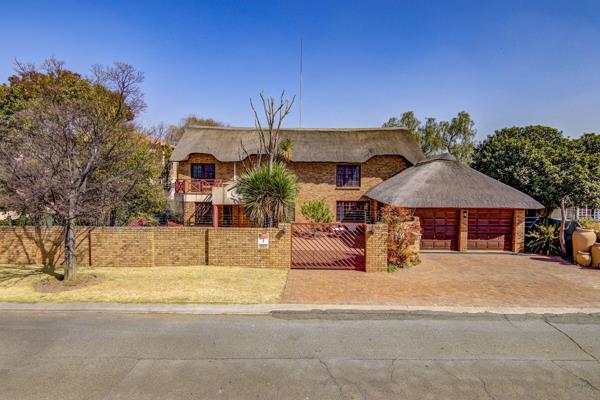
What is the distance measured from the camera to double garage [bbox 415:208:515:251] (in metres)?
15.7

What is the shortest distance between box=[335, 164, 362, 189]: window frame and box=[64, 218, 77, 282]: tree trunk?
51.7 ft

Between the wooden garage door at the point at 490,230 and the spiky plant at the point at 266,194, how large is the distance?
367 inches

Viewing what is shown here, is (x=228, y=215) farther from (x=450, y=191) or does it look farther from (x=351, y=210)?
(x=450, y=191)

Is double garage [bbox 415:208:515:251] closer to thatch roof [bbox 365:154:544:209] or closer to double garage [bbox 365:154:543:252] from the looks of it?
double garage [bbox 365:154:543:252]

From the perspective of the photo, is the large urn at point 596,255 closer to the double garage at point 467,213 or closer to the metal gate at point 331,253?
the double garage at point 467,213

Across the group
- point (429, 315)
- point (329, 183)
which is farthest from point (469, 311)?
point (329, 183)

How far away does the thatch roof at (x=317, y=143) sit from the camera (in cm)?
2175

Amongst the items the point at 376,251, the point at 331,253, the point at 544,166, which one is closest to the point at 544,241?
the point at 544,166

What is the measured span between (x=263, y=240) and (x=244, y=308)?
400cm

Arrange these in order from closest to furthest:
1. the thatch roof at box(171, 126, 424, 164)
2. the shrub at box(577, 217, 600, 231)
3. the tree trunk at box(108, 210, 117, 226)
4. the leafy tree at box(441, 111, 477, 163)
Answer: the shrub at box(577, 217, 600, 231), the tree trunk at box(108, 210, 117, 226), the thatch roof at box(171, 126, 424, 164), the leafy tree at box(441, 111, 477, 163)

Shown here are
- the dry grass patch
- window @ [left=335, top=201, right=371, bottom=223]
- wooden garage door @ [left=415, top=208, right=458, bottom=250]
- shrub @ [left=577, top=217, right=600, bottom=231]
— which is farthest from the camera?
window @ [left=335, top=201, right=371, bottom=223]

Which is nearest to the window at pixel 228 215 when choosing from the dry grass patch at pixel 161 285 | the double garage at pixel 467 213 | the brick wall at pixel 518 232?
the dry grass patch at pixel 161 285

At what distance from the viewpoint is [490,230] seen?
51.8 ft

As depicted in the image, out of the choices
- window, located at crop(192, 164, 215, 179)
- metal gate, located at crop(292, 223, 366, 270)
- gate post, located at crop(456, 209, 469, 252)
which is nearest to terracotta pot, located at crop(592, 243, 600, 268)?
gate post, located at crop(456, 209, 469, 252)
